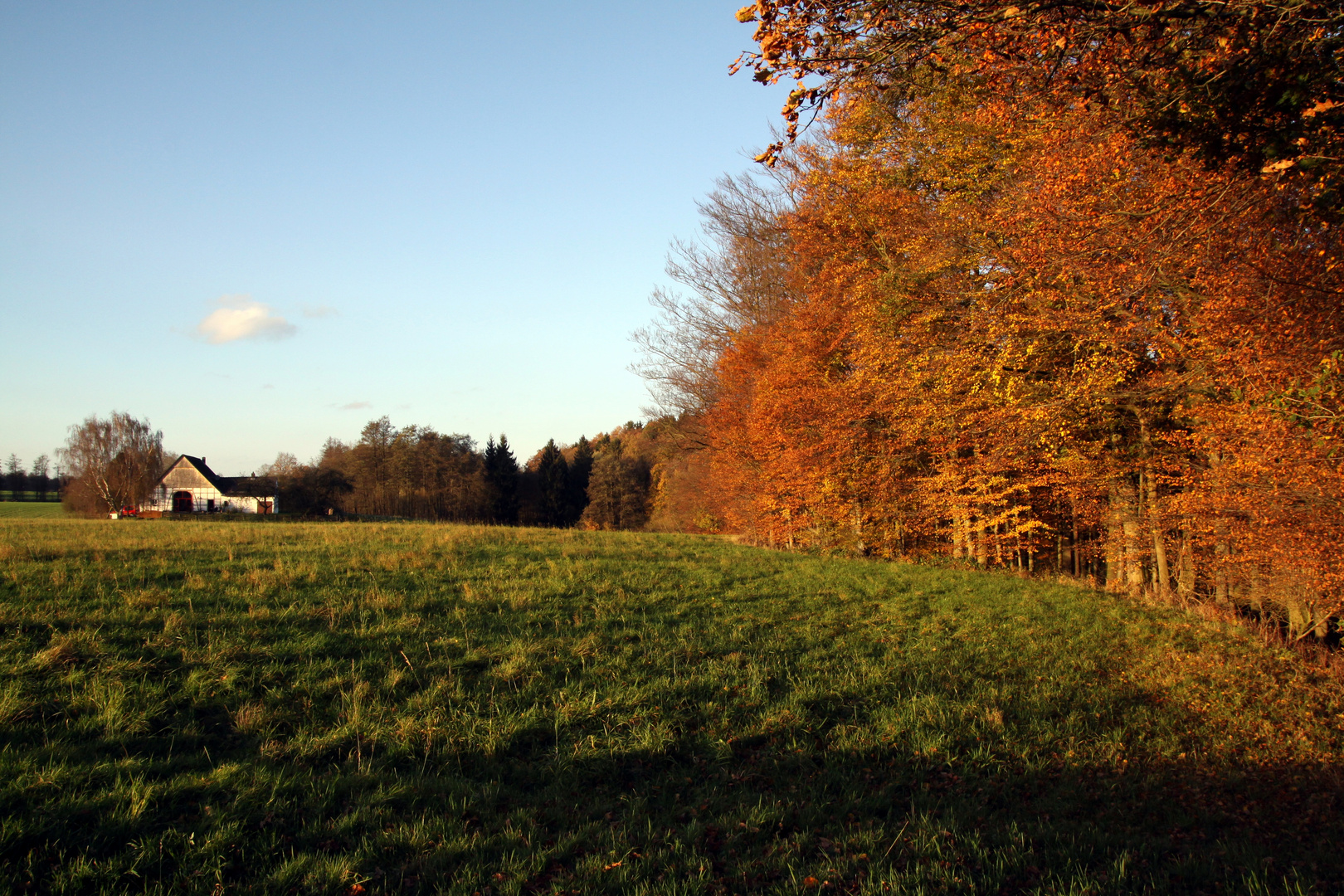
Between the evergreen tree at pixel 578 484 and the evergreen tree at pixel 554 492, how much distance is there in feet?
1.15

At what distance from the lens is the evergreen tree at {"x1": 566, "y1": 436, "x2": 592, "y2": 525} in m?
70.4

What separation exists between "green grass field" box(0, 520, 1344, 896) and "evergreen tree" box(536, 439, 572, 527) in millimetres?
59498

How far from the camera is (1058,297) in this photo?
35.2 ft

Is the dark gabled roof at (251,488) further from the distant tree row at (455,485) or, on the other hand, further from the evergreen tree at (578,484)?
the evergreen tree at (578,484)

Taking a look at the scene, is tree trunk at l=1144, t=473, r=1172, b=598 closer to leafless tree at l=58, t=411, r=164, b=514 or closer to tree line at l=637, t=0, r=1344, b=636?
tree line at l=637, t=0, r=1344, b=636

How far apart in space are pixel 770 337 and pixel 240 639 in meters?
17.3

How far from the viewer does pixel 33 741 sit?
181 inches

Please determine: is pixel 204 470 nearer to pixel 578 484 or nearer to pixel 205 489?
pixel 205 489

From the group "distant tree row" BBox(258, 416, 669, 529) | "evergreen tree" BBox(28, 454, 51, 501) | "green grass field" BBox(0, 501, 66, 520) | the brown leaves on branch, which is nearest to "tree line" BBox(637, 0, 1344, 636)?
the brown leaves on branch

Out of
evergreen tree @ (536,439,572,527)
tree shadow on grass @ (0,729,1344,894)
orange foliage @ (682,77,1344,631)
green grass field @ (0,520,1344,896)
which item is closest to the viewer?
tree shadow on grass @ (0,729,1344,894)

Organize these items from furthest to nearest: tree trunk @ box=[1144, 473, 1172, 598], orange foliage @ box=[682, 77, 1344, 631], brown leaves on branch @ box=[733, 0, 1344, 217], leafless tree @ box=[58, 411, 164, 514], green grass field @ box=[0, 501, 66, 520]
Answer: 1. leafless tree @ box=[58, 411, 164, 514]
2. green grass field @ box=[0, 501, 66, 520]
3. tree trunk @ box=[1144, 473, 1172, 598]
4. orange foliage @ box=[682, 77, 1344, 631]
5. brown leaves on branch @ box=[733, 0, 1344, 217]

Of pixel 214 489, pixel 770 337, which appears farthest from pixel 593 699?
pixel 214 489

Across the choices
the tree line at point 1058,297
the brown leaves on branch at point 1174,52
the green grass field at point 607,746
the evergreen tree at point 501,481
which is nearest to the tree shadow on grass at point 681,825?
the green grass field at point 607,746

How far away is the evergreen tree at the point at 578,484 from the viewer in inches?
2773
